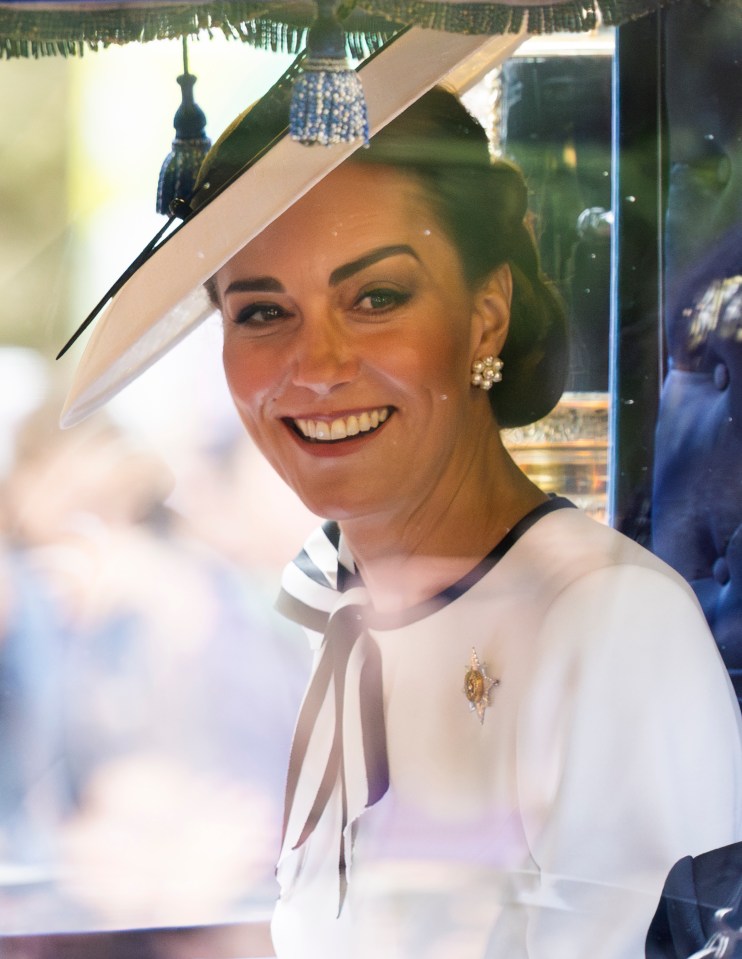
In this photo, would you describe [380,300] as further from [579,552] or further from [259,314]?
[579,552]

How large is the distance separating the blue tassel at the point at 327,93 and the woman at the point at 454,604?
5 centimetres

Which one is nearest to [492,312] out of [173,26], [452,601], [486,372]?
[486,372]

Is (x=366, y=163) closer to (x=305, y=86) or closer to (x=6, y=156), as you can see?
(x=305, y=86)

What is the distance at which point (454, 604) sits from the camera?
1.09 m

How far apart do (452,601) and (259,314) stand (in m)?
0.33

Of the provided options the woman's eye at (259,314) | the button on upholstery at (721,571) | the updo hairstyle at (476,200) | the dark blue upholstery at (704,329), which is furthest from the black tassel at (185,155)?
the button on upholstery at (721,571)

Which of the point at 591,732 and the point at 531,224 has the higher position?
the point at 531,224

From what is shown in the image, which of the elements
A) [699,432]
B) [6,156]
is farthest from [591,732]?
[6,156]

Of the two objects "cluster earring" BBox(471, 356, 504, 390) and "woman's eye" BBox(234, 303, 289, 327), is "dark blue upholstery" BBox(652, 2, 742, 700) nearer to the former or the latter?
"cluster earring" BBox(471, 356, 504, 390)

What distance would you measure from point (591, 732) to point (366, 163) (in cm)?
56

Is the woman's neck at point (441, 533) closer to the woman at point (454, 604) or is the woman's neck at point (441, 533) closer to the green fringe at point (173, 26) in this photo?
the woman at point (454, 604)

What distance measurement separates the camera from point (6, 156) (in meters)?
1.05

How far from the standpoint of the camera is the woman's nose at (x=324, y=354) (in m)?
1.01

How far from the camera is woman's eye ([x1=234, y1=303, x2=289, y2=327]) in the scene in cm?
102
